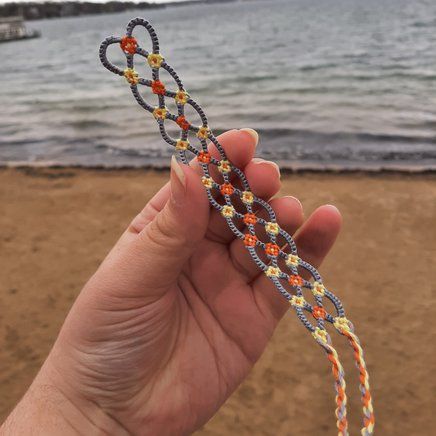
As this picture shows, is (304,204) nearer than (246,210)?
No

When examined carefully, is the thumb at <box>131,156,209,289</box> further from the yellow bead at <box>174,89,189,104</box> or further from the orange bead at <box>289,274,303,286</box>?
the orange bead at <box>289,274,303,286</box>

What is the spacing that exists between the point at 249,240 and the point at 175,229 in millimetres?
359

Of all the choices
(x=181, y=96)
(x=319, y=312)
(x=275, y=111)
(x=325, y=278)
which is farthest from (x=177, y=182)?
(x=275, y=111)

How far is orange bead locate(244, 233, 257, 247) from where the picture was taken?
6.30 ft

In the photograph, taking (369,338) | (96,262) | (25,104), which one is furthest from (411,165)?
(25,104)

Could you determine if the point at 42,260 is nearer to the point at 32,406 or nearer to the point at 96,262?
the point at 96,262

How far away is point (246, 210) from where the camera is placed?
2.08 m

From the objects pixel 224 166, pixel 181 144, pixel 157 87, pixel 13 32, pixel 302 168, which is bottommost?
pixel 13 32

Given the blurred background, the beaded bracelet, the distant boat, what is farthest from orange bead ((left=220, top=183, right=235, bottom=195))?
the distant boat

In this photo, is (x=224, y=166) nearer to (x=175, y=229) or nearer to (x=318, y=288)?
(x=175, y=229)

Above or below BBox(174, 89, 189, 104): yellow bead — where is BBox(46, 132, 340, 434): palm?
below

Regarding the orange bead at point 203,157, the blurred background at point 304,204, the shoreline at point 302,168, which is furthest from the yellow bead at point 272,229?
the shoreline at point 302,168

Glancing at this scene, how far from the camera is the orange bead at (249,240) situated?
192 centimetres

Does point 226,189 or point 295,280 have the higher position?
point 226,189
